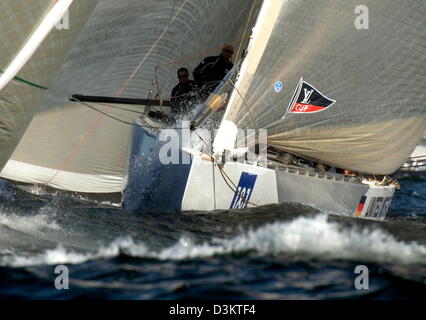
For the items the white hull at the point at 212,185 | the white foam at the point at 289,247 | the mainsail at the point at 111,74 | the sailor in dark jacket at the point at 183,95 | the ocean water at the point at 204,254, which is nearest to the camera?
the ocean water at the point at 204,254

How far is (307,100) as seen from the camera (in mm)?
6992

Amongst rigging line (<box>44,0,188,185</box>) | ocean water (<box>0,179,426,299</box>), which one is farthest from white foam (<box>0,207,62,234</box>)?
rigging line (<box>44,0,188,185</box>)

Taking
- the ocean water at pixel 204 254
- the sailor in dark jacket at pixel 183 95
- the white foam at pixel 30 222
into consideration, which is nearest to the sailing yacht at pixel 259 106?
the sailor in dark jacket at pixel 183 95

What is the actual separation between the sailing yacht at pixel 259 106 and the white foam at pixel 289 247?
2.96ft

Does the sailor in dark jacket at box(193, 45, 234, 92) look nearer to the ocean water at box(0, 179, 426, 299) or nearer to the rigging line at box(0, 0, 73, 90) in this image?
the ocean water at box(0, 179, 426, 299)

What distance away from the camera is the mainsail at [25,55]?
6.36m

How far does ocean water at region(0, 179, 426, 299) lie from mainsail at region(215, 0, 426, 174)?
82cm

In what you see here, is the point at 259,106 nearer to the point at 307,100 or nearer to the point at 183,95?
the point at 307,100

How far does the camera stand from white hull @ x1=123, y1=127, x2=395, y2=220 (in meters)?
6.66

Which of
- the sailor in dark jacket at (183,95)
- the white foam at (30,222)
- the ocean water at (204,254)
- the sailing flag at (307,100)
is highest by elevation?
the sailor in dark jacket at (183,95)

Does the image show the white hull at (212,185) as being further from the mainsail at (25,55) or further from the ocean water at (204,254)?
the mainsail at (25,55)

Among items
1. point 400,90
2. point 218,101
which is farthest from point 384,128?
point 218,101

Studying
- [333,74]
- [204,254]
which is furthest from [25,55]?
[333,74]

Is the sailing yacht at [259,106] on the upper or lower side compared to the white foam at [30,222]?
upper
